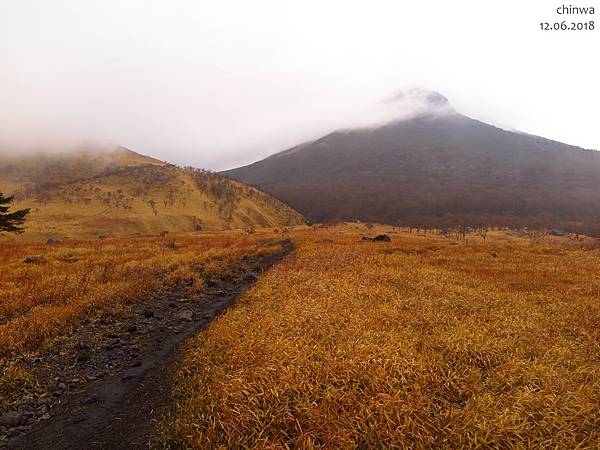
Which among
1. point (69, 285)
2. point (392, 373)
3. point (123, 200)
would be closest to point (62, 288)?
point (69, 285)

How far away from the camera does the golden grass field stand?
30.6 feet

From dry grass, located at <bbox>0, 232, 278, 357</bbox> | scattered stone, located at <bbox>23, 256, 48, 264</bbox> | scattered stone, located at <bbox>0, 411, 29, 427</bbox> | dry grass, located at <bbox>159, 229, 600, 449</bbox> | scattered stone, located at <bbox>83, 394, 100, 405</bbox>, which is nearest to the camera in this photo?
dry grass, located at <bbox>159, 229, 600, 449</bbox>

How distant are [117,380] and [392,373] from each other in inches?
267

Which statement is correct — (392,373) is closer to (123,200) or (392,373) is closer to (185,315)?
(185,315)

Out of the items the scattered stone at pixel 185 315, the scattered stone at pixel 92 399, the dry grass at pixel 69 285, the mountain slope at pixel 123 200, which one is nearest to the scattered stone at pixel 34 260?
the dry grass at pixel 69 285

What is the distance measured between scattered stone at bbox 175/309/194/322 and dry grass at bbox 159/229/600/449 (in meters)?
1.89

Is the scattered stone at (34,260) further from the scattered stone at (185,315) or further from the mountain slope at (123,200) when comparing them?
the mountain slope at (123,200)

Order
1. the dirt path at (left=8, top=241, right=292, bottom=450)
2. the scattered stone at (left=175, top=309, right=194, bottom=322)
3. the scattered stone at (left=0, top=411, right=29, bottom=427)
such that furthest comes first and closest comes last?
the scattered stone at (left=175, top=309, right=194, bottom=322) → the scattered stone at (left=0, top=411, right=29, bottom=427) → the dirt path at (left=8, top=241, right=292, bottom=450)

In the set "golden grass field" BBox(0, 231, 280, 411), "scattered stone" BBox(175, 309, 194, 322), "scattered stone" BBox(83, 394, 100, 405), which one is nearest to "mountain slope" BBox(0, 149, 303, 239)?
"golden grass field" BBox(0, 231, 280, 411)

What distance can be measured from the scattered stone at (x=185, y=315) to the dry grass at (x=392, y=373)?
1.89 meters

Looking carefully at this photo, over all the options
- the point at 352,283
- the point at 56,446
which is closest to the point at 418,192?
the point at 352,283

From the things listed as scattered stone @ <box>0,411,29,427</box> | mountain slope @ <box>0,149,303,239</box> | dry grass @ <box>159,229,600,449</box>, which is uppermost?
mountain slope @ <box>0,149,303,239</box>

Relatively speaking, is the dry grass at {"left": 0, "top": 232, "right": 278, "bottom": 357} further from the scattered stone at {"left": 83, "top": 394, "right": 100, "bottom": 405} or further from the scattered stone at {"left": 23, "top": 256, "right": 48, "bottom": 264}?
the scattered stone at {"left": 83, "top": 394, "right": 100, "bottom": 405}

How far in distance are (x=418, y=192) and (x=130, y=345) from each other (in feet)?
585
